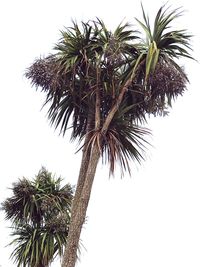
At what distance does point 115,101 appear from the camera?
764 cm

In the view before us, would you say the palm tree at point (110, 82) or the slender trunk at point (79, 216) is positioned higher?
the palm tree at point (110, 82)

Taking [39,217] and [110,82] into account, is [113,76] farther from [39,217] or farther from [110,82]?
[39,217]

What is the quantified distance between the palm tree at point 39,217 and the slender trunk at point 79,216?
261cm

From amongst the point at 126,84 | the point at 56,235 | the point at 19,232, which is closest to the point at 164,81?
the point at 126,84

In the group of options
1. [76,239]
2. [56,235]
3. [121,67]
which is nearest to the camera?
[76,239]

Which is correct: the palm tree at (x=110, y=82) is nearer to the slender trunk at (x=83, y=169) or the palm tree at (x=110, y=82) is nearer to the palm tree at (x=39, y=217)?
the slender trunk at (x=83, y=169)

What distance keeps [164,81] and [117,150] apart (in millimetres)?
1245

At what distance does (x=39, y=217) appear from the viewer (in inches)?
403

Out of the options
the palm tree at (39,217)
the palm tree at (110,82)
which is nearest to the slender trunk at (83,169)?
the palm tree at (110,82)

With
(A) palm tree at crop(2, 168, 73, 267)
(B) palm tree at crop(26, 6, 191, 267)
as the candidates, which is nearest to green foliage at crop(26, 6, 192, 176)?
(B) palm tree at crop(26, 6, 191, 267)

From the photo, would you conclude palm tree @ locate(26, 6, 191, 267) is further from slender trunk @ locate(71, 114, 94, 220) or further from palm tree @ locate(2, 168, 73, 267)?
palm tree @ locate(2, 168, 73, 267)

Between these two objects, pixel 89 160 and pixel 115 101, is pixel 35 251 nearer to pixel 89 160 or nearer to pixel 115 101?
pixel 89 160

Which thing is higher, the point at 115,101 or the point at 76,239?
the point at 115,101

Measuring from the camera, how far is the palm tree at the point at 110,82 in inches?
293
